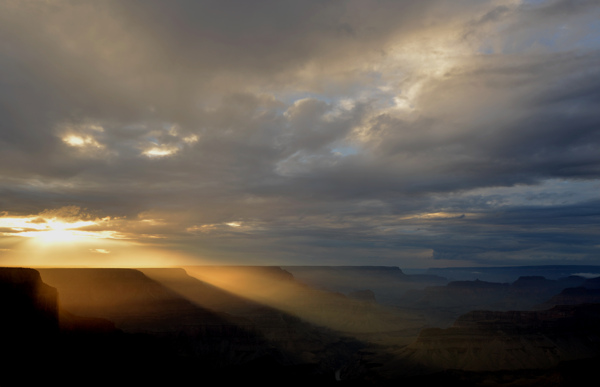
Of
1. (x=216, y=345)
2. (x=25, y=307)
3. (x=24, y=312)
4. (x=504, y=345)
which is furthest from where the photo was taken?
(x=216, y=345)

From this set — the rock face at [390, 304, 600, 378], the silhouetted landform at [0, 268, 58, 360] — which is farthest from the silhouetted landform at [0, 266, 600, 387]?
the rock face at [390, 304, 600, 378]

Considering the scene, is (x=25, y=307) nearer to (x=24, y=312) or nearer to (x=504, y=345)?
(x=24, y=312)

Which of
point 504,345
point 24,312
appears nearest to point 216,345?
point 24,312

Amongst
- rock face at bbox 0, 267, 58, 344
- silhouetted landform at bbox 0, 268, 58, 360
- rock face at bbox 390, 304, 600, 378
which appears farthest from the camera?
rock face at bbox 390, 304, 600, 378

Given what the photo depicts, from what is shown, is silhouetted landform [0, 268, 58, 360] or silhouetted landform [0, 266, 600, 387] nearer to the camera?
silhouetted landform [0, 268, 58, 360]

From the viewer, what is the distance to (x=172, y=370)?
328 feet

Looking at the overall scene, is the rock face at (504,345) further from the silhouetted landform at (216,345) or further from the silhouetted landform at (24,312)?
the silhouetted landform at (24,312)

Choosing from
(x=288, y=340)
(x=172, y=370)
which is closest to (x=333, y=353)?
(x=288, y=340)

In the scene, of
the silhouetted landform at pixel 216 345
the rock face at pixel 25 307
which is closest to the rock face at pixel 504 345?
the silhouetted landform at pixel 216 345

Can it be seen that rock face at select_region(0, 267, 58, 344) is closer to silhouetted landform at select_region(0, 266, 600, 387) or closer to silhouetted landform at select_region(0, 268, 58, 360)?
silhouetted landform at select_region(0, 268, 58, 360)

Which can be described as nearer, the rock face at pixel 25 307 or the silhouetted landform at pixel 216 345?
the rock face at pixel 25 307

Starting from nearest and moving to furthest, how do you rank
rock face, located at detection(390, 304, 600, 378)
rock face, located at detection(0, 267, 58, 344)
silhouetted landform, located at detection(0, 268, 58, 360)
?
silhouetted landform, located at detection(0, 268, 58, 360), rock face, located at detection(0, 267, 58, 344), rock face, located at detection(390, 304, 600, 378)

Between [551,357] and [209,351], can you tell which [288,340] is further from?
[551,357]

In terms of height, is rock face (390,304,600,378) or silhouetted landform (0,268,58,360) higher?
silhouetted landform (0,268,58,360)
